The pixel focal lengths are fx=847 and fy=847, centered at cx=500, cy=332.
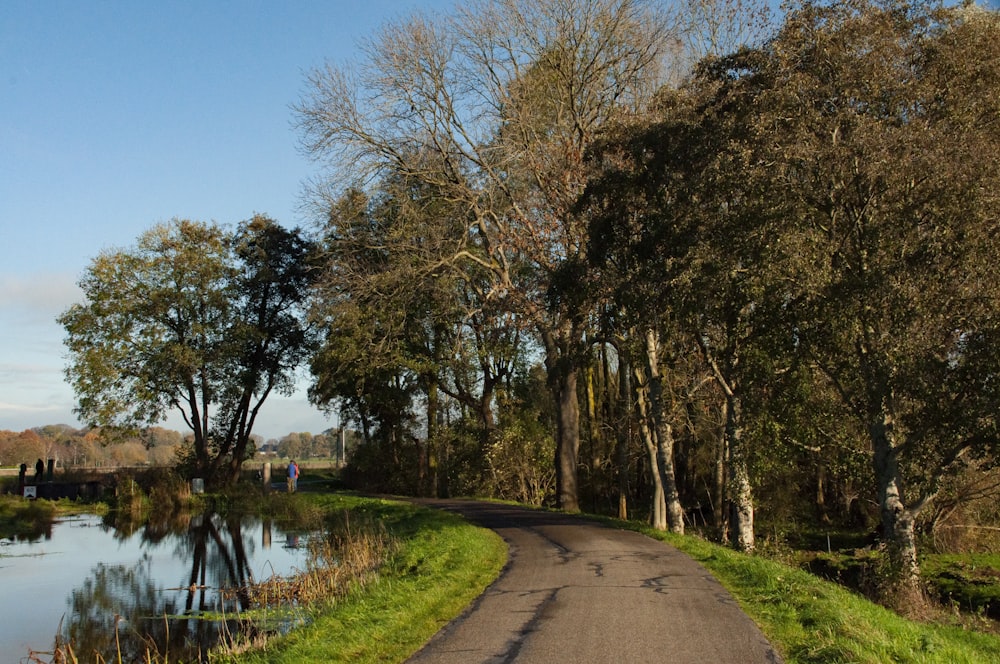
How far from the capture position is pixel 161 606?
17266 millimetres

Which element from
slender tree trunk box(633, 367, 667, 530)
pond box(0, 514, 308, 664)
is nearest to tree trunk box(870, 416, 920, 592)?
slender tree trunk box(633, 367, 667, 530)

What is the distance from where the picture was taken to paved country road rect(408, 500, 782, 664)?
27.6 feet

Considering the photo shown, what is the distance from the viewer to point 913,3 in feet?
56.6

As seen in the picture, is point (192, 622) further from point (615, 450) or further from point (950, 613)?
point (615, 450)

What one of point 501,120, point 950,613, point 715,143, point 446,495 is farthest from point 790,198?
point 446,495

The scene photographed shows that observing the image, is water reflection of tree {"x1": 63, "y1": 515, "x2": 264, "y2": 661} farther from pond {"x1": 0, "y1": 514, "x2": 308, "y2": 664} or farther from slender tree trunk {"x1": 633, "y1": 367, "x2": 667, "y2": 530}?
slender tree trunk {"x1": 633, "y1": 367, "x2": 667, "y2": 530}

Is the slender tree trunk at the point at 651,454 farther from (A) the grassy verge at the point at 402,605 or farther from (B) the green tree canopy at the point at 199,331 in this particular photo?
(B) the green tree canopy at the point at 199,331

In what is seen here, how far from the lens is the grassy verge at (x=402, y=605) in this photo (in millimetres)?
9297

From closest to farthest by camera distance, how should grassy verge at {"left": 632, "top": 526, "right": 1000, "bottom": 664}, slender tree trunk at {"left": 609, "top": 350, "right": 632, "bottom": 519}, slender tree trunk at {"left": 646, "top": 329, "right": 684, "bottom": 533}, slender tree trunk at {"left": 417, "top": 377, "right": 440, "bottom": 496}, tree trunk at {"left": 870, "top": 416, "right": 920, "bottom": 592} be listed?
grassy verge at {"left": 632, "top": 526, "right": 1000, "bottom": 664}, tree trunk at {"left": 870, "top": 416, "right": 920, "bottom": 592}, slender tree trunk at {"left": 646, "top": 329, "right": 684, "bottom": 533}, slender tree trunk at {"left": 609, "top": 350, "right": 632, "bottom": 519}, slender tree trunk at {"left": 417, "top": 377, "right": 440, "bottom": 496}

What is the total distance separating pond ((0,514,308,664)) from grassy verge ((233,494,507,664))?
247 cm

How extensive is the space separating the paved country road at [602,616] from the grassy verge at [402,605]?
333mm

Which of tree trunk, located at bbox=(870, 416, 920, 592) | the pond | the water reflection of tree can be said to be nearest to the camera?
the water reflection of tree

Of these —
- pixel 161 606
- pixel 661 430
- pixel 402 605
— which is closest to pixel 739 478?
pixel 661 430

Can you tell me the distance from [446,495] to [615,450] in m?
9.07
